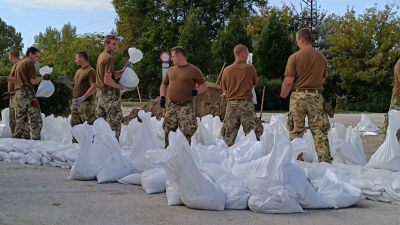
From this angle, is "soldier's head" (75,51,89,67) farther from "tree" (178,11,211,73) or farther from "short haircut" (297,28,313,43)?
"tree" (178,11,211,73)

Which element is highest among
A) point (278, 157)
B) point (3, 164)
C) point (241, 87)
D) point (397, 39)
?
point (397, 39)

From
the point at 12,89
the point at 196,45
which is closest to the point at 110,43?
the point at 12,89

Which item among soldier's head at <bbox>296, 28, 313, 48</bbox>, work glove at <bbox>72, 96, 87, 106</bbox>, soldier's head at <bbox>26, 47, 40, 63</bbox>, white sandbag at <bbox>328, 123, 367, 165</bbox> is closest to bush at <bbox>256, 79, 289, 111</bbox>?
soldier's head at <bbox>26, 47, 40, 63</bbox>

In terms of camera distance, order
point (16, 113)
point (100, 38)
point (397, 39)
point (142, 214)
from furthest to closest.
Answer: point (100, 38)
point (397, 39)
point (16, 113)
point (142, 214)

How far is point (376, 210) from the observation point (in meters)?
4.91

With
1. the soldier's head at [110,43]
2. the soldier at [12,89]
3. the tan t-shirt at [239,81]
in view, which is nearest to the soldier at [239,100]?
the tan t-shirt at [239,81]

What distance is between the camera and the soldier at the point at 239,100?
8.05 meters

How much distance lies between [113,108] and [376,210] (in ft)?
14.7

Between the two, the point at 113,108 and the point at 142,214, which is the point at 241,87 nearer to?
the point at 113,108

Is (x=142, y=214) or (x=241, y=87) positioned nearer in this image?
(x=142, y=214)

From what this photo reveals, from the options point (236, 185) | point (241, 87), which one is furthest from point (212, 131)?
point (236, 185)

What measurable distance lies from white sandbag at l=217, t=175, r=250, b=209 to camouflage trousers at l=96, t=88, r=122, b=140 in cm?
340

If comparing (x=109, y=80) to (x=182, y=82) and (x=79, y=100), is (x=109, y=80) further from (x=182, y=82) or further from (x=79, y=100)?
(x=182, y=82)

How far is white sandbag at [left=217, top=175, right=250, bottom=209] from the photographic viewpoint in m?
4.95
